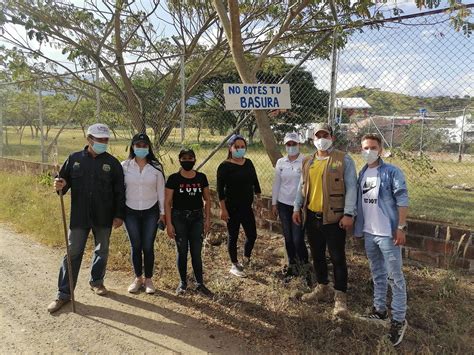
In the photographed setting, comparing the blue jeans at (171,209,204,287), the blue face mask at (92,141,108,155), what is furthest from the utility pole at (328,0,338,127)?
the blue face mask at (92,141,108,155)

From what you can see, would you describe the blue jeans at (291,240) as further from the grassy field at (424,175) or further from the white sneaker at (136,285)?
the white sneaker at (136,285)

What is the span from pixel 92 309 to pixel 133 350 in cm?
90

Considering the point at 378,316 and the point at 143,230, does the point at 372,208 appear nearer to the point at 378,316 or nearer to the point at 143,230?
the point at 378,316

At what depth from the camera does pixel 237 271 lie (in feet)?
15.7

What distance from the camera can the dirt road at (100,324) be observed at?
333 cm

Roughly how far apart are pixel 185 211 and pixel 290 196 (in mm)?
1168

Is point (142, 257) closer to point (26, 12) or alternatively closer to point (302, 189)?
point (302, 189)

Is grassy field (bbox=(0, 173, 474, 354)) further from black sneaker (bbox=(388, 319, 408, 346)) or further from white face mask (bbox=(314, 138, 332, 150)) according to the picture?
white face mask (bbox=(314, 138, 332, 150))

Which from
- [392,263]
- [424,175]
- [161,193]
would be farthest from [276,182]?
[424,175]

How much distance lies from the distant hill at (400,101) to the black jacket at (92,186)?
285cm

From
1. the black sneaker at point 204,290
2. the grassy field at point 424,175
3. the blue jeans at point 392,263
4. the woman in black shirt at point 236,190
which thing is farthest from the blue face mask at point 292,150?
the black sneaker at point 204,290

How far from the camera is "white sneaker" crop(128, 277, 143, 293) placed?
4344mm

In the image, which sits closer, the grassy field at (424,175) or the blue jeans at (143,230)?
the blue jeans at (143,230)

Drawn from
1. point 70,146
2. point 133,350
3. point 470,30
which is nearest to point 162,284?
point 133,350
